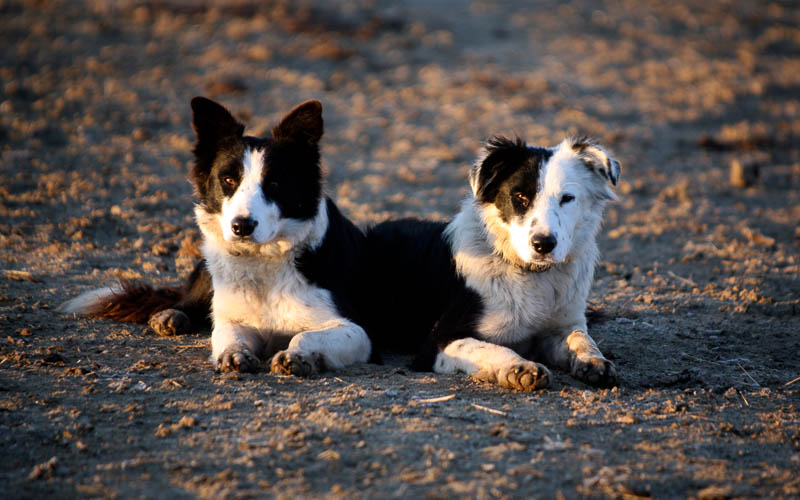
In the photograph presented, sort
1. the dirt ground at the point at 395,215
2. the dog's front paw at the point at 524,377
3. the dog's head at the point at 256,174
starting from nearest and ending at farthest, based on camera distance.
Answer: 1. the dirt ground at the point at 395,215
2. the dog's front paw at the point at 524,377
3. the dog's head at the point at 256,174

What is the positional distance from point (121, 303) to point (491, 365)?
3391mm

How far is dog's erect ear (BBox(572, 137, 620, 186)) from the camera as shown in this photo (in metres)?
5.77

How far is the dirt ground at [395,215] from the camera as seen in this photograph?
12.8 feet

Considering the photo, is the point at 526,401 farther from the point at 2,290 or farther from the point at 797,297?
the point at 2,290

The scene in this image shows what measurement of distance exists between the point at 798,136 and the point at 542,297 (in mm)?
13011

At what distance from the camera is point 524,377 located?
5.07 m

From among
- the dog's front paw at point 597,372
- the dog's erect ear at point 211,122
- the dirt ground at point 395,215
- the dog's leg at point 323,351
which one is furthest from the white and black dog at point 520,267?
the dog's erect ear at point 211,122

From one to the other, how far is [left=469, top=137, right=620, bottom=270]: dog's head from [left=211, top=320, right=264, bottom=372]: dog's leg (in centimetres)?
200

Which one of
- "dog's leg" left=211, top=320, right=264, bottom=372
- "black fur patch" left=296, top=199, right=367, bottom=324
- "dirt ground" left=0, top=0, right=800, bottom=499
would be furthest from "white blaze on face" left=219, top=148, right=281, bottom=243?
"dirt ground" left=0, top=0, right=800, bottom=499

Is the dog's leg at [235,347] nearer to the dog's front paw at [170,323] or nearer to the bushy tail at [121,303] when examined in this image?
the dog's front paw at [170,323]

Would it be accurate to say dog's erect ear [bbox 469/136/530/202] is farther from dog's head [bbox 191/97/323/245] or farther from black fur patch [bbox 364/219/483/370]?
dog's head [bbox 191/97/323/245]

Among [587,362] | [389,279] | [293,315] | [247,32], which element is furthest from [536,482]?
[247,32]

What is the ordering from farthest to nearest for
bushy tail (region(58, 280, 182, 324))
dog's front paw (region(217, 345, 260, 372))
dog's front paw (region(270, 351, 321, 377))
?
1. bushy tail (region(58, 280, 182, 324))
2. dog's front paw (region(217, 345, 260, 372))
3. dog's front paw (region(270, 351, 321, 377))

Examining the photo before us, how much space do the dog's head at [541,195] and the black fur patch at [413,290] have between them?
21.1 inches
